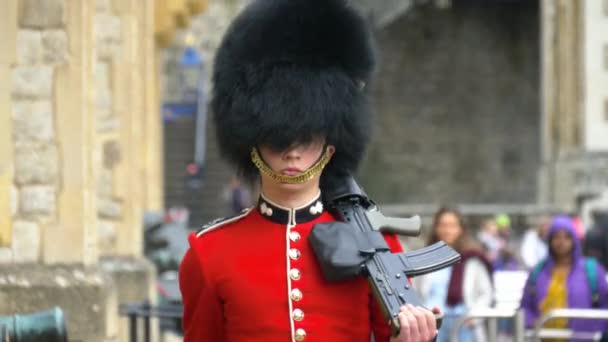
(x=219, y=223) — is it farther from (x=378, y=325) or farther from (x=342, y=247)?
(x=378, y=325)

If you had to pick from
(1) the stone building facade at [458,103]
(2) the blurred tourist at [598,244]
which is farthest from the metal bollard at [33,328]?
(1) the stone building facade at [458,103]

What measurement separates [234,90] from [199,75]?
87.5ft

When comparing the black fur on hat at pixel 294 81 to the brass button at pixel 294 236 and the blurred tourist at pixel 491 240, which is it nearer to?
the brass button at pixel 294 236

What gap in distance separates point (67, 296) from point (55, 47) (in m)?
1.27

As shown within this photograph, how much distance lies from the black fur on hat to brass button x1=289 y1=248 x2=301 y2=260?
272 millimetres

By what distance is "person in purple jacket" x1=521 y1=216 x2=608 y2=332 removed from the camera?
1045 cm

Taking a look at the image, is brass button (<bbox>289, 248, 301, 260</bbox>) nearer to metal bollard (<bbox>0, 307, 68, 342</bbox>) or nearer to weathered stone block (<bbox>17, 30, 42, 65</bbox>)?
metal bollard (<bbox>0, 307, 68, 342</bbox>)

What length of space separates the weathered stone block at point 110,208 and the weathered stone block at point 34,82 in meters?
4.00

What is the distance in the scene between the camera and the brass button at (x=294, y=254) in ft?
17.3

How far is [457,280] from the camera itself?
11.1 m

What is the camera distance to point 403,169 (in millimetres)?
36625

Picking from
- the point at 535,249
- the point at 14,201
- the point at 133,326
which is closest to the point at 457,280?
the point at 133,326

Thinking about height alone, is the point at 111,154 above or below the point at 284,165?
above

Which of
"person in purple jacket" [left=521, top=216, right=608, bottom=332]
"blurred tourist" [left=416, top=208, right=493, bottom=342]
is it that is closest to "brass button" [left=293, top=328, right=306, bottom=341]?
"person in purple jacket" [left=521, top=216, right=608, bottom=332]
